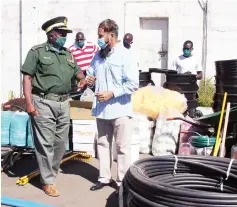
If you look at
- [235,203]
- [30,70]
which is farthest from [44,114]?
[235,203]

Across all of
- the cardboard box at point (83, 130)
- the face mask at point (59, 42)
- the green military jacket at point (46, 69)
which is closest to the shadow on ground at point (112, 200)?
the green military jacket at point (46, 69)

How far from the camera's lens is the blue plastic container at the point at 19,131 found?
235 inches

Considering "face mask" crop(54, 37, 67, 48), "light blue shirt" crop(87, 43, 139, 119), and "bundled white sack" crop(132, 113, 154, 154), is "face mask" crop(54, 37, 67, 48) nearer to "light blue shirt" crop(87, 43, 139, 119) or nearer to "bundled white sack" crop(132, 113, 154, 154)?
"light blue shirt" crop(87, 43, 139, 119)

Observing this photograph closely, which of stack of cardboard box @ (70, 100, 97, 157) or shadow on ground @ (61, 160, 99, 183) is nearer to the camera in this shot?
shadow on ground @ (61, 160, 99, 183)

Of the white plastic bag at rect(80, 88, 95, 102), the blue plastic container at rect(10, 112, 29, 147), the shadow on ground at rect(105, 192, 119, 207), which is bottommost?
the shadow on ground at rect(105, 192, 119, 207)

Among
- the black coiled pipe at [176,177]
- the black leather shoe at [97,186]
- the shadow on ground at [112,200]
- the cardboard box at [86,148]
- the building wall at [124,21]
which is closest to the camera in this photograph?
the black coiled pipe at [176,177]

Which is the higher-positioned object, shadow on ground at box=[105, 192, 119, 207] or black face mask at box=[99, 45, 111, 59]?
black face mask at box=[99, 45, 111, 59]

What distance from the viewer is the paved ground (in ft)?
16.8

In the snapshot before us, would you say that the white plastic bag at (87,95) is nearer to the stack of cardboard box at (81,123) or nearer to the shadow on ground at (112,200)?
the stack of cardboard box at (81,123)

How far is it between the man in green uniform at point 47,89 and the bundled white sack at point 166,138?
226 centimetres

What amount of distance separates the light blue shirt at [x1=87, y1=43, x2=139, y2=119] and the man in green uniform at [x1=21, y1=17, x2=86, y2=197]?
44cm

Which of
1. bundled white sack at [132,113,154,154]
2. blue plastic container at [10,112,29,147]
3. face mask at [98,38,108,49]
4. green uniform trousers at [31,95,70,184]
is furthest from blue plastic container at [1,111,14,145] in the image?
bundled white sack at [132,113,154,154]

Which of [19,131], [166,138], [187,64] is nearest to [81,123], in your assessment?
[19,131]

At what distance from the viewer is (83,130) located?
21.7 feet
